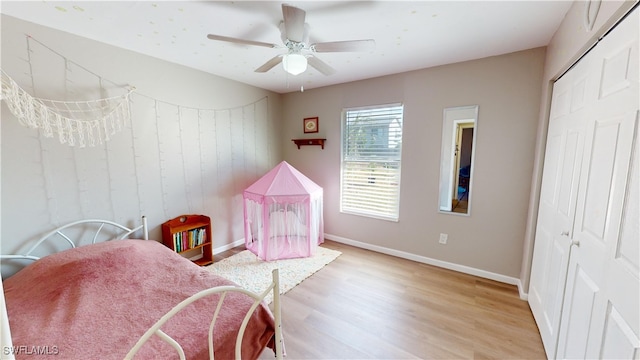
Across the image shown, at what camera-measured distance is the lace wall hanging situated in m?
1.79

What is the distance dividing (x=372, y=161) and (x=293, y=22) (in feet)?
7.27

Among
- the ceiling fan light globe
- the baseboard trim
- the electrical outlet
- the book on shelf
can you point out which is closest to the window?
the baseboard trim

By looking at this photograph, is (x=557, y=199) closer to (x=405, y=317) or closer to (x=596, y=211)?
(x=596, y=211)

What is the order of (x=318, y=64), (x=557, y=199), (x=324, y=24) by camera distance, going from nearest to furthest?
(x=557, y=199) → (x=324, y=24) → (x=318, y=64)

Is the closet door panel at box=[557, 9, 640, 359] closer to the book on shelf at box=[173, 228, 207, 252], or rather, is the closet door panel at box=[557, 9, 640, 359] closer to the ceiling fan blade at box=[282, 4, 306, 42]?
the ceiling fan blade at box=[282, 4, 306, 42]

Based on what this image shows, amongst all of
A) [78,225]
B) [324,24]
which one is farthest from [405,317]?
[78,225]

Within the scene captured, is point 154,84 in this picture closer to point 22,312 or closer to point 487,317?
point 22,312

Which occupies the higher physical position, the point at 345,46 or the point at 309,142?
the point at 345,46

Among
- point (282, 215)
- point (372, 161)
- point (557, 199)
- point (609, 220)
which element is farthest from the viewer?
point (372, 161)

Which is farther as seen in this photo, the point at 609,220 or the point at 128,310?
the point at 128,310

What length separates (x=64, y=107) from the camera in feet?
6.99

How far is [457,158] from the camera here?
2867 mm

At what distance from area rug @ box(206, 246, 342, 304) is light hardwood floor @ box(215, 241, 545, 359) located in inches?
5.1

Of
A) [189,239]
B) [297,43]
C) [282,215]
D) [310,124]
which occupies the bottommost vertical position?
[189,239]
